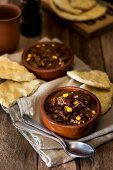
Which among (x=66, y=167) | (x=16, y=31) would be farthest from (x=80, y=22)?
(x=66, y=167)

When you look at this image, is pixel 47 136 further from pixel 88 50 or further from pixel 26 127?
pixel 88 50

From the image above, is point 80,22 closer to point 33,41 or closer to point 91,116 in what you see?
point 33,41

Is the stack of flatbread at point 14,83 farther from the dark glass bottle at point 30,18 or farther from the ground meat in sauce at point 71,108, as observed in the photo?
the dark glass bottle at point 30,18

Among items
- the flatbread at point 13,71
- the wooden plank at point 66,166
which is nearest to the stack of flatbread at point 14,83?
the flatbread at point 13,71

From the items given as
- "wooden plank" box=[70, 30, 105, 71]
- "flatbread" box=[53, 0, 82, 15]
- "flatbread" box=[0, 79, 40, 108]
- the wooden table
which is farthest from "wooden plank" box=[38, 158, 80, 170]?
"flatbread" box=[53, 0, 82, 15]

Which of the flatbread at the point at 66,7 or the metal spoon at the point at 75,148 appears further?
the flatbread at the point at 66,7

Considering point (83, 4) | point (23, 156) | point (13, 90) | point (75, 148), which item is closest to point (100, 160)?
point (75, 148)

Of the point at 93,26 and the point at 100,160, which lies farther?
the point at 93,26
